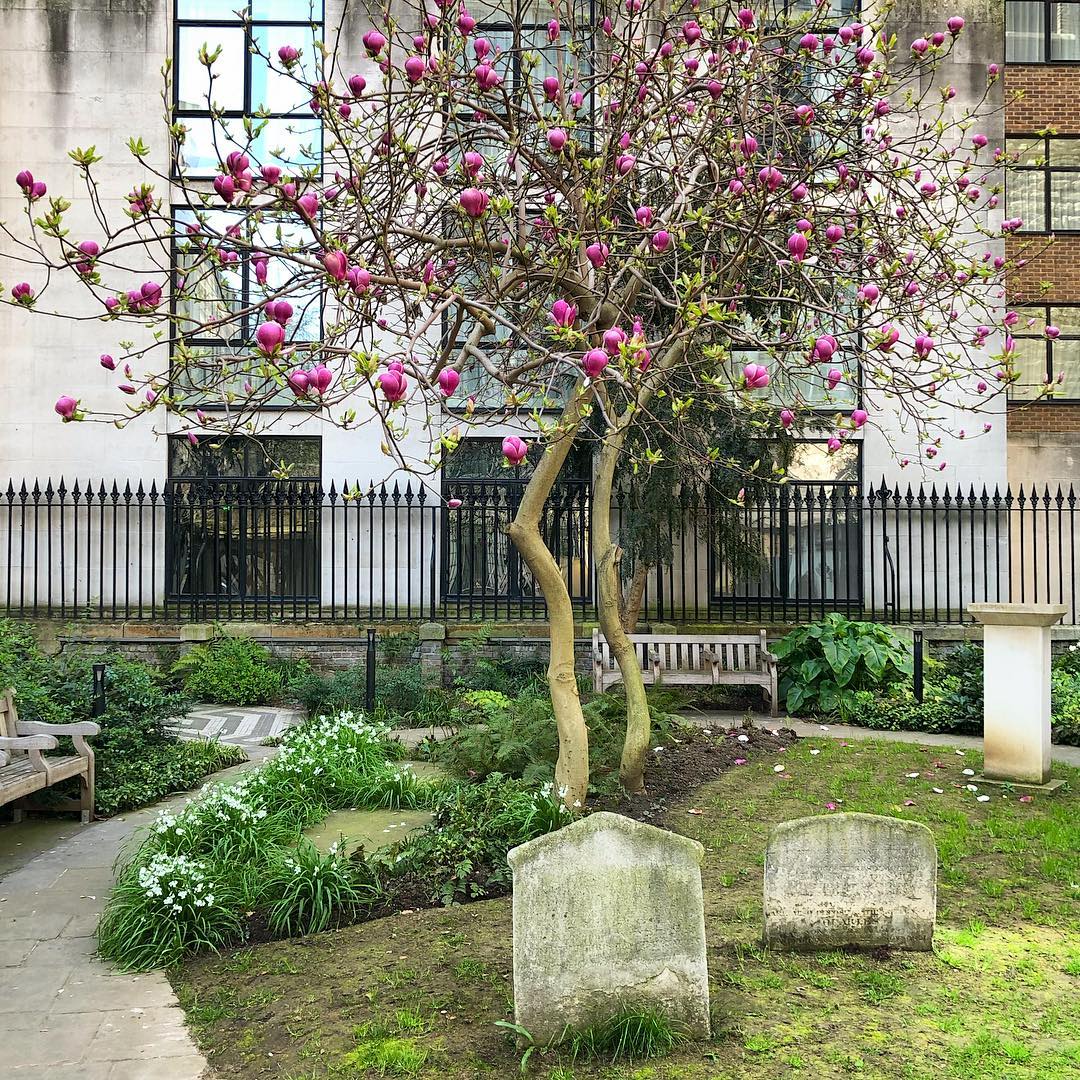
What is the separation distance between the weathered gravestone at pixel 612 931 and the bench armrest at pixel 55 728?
4.82 m

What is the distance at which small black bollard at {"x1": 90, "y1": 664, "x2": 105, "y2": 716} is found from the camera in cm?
841

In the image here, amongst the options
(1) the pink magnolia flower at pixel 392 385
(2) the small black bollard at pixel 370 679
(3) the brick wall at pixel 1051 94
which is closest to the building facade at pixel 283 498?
(3) the brick wall at pixel 1051 94

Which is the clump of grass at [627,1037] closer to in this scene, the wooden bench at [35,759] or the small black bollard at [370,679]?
the wooden bench at [35,759]

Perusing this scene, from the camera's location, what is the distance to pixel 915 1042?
377 cm

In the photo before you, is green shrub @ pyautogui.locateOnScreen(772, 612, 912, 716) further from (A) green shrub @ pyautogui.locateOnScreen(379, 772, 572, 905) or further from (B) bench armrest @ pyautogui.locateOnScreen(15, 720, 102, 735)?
(B) bench armrest @ pyautogui.locateOnScreen(15, 720, 102, 735)

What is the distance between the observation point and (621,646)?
7.53m

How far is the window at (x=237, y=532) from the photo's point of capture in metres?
15.0

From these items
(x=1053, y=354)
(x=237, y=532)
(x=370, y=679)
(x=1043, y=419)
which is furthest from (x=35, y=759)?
(x=1053, y=354)

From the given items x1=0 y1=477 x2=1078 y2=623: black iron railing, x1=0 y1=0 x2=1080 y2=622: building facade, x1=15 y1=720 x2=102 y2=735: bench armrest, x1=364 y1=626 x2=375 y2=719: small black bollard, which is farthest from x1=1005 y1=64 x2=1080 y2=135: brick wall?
x1=15 y1=720 x2=102 y2=735: bench armrest

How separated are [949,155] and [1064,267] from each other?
11443 millimetres

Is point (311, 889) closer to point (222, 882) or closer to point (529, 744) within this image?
point (222, 882)

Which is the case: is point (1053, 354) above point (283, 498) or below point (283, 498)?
Result: above

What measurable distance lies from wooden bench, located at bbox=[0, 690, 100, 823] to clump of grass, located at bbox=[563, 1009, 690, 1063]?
15.1 feet

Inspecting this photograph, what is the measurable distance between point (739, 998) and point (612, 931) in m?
0.79
